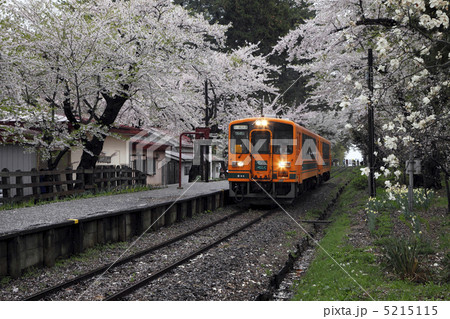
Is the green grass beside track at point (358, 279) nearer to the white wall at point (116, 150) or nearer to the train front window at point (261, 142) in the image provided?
the train front window at point (261, 142)

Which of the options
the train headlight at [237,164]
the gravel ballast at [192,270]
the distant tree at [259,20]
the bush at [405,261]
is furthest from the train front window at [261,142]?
the distant tree at [259,20]

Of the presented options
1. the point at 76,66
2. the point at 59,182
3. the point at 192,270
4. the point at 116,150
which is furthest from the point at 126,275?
the point at 116,150

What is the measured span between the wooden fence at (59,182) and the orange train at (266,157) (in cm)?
462

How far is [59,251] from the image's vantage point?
7805mm

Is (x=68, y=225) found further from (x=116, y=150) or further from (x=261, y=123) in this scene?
(x=116, y=150)

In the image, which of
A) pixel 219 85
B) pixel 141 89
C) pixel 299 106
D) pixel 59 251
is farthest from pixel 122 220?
pixel 299 106

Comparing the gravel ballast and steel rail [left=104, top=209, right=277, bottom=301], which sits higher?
steel rail [left=104, top=209, right=277, bottom=301]

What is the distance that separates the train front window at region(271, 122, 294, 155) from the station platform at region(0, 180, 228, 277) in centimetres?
306

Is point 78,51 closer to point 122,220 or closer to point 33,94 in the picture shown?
point 33,94

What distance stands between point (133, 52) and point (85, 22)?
180 cm

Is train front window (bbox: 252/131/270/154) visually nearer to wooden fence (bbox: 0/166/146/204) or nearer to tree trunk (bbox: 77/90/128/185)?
tree trunk (bbox: 77/90/128/185)

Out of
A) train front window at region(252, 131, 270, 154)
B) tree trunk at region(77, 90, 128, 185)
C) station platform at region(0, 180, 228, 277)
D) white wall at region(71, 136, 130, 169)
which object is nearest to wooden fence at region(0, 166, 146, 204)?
tree trunk at region(77, 90, 128, 185)

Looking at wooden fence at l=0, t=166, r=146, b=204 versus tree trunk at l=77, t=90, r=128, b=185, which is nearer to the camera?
wooden fence at l=0, t=166, r=146, b=204

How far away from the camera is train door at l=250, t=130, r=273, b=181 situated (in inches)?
564
